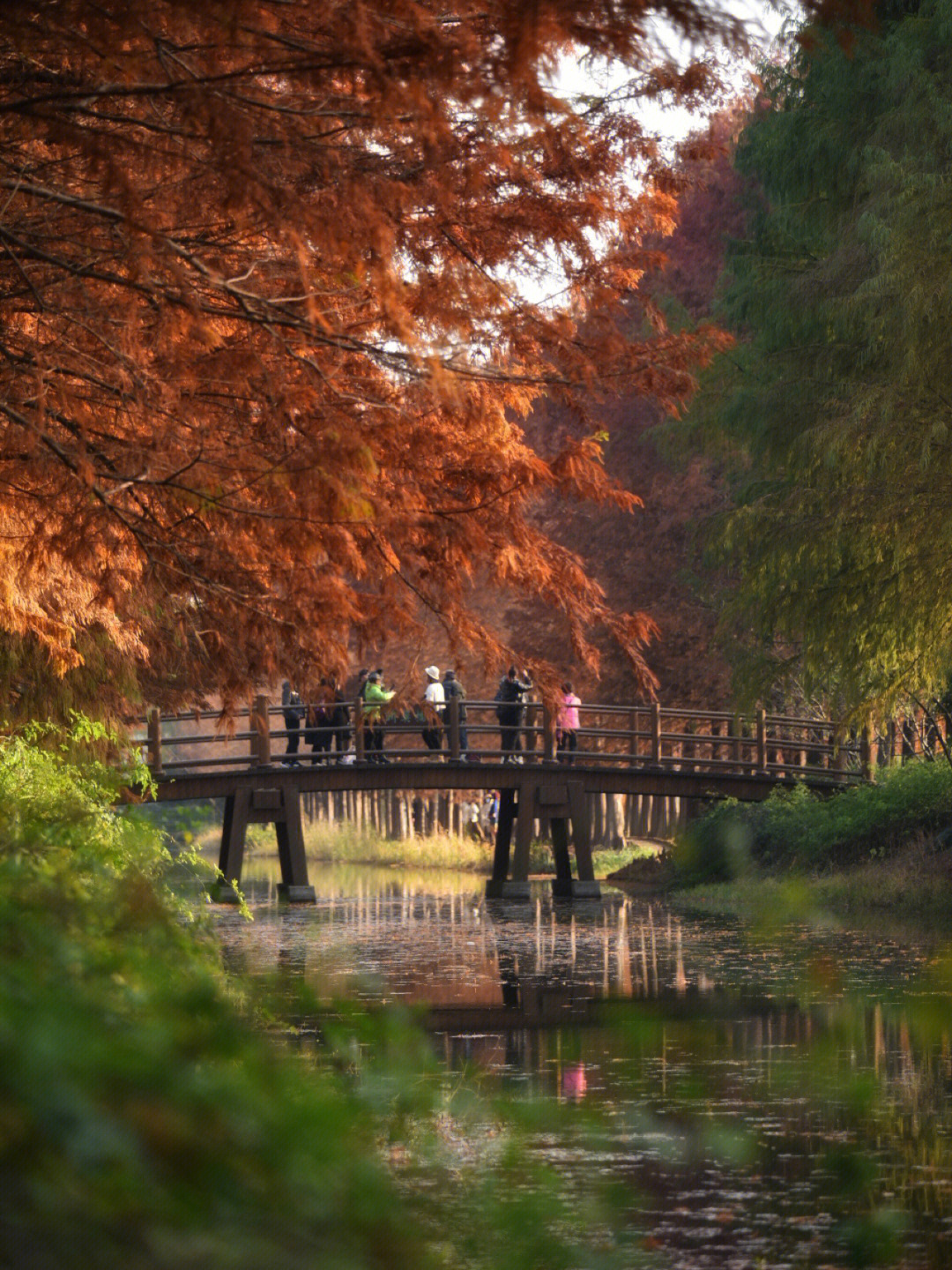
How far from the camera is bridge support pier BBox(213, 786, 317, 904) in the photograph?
2808 centimetres

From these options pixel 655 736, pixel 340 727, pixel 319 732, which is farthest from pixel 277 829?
pixel 655 736

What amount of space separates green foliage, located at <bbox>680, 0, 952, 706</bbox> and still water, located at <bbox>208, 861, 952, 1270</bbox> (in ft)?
11.0

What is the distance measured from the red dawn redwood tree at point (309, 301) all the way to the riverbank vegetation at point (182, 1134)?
4082mm

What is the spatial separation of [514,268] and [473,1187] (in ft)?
20.3

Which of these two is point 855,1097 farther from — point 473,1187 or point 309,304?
point 309,304

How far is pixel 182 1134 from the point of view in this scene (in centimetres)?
196

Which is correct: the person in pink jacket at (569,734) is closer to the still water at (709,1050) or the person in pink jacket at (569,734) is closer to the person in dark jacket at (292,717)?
the person in dark jacket at (292,717)

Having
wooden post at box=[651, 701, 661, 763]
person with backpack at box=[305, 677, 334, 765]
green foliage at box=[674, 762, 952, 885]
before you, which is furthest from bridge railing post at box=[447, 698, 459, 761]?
green foliage at box=[674, 762, 952, 885]

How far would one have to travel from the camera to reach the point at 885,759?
28875mm

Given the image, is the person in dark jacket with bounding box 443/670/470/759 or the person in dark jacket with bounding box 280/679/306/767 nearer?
the person in dark jacket with bounding box 280/679/306/767

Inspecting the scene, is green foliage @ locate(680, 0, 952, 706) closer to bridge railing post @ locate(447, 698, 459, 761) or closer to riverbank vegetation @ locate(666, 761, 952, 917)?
riverbank vegetation @ locate(666, 761, 952, 917)

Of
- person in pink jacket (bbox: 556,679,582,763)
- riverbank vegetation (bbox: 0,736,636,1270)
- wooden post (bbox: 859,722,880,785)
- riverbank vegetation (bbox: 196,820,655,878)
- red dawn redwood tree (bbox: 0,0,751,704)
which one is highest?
red dawn redwood tree (bbox: 0,0,751,704)

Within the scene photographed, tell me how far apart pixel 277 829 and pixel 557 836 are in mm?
4754

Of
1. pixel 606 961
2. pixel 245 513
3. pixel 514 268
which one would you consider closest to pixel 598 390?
pixel 514 268
